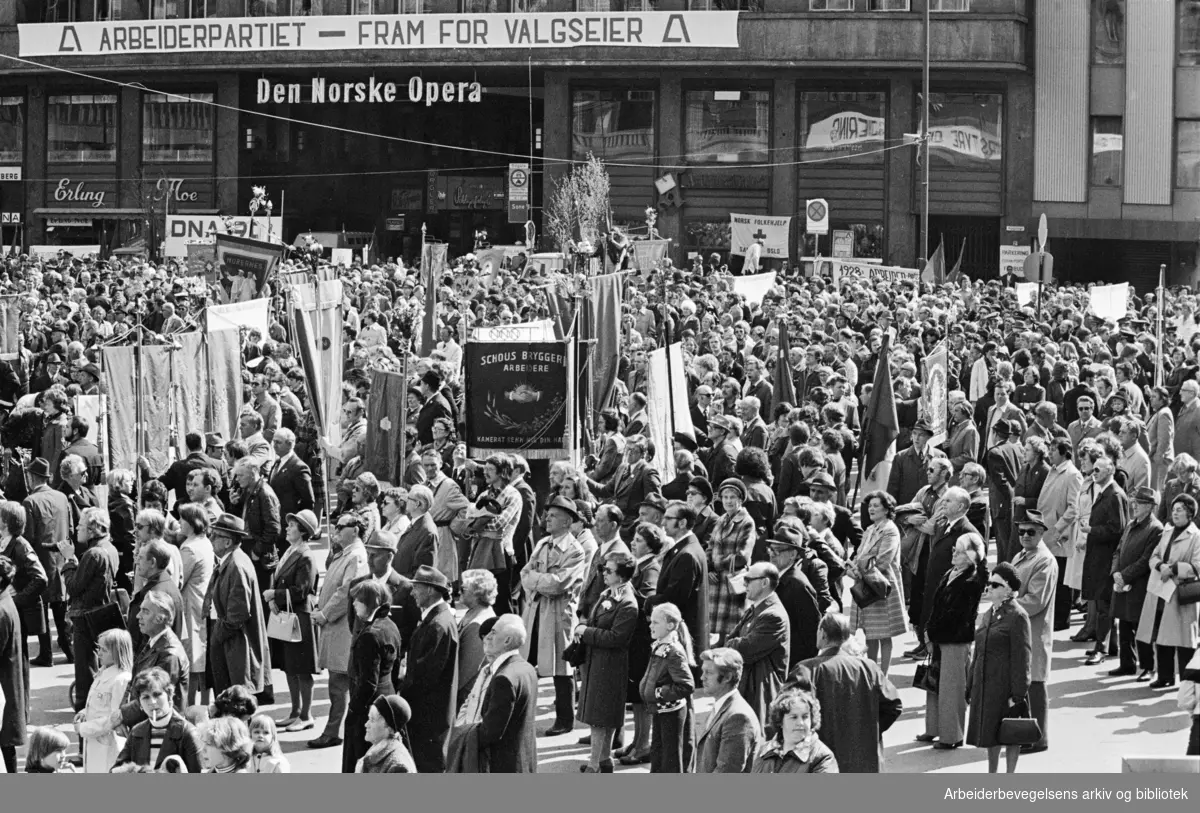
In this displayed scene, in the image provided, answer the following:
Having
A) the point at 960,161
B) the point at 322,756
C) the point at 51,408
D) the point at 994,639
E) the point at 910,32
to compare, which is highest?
the point at 910,32

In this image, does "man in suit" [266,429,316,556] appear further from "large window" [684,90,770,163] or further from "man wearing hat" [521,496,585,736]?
"large window" [684,90,770,163]

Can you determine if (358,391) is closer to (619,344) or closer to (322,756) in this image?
(619,344)

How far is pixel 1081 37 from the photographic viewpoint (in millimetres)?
49969

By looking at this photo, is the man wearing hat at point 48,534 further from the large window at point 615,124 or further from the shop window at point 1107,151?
the shop window at point 1107,151

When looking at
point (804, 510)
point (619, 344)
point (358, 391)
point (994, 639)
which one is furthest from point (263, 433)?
point (994, 639)

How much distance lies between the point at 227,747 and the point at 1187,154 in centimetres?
4530

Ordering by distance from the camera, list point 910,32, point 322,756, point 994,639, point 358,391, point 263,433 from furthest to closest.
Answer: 1. point 910,32
2. point 358,391
3. point 263,433
4. point 322,756
5. point 994,639

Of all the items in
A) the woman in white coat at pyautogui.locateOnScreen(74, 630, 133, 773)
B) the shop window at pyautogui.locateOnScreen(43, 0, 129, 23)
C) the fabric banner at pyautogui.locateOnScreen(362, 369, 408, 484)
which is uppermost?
the shop window at pyautogui.locateOnScreen(43, 0, 129, 23)

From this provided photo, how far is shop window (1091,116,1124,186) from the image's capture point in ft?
164

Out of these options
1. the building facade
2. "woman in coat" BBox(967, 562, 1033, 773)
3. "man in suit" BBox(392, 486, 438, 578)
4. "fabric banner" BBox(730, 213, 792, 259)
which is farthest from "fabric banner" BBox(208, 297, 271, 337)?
the building facade

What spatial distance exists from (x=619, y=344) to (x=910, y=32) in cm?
3275

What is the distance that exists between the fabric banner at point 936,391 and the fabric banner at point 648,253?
11102 millimetres

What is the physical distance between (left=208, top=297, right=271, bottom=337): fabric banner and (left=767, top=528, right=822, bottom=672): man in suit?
7861mm

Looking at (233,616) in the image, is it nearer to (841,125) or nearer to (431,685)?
(431,685)
